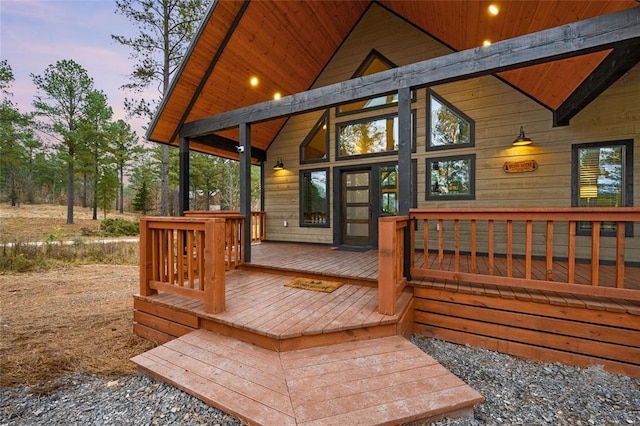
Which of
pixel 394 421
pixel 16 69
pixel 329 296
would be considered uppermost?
pixel 16 69

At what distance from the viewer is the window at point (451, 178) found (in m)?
5.21

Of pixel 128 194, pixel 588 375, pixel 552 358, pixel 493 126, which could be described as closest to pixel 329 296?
pixel 552 358

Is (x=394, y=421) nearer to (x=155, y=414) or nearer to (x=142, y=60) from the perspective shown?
(x=155, y=414)

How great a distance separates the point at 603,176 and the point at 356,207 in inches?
166

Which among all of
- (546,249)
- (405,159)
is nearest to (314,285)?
(405,159)

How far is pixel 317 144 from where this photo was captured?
680 cm

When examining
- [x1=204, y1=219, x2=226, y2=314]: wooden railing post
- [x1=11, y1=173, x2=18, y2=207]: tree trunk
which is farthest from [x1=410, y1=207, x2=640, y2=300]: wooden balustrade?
[x1=11, y1=173, x2=18, y2=207]: tree trunk

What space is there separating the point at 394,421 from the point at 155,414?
1.51 metres

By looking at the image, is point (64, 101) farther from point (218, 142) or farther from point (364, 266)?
point (364, 266)

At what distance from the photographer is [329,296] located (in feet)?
10.3

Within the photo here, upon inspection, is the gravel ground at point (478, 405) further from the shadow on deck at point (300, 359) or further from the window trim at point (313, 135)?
the window trim at point (313, 135)

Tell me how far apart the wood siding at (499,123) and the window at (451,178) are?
10 centimetres

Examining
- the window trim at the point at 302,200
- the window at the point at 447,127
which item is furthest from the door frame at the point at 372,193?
the window at the point at 447,127

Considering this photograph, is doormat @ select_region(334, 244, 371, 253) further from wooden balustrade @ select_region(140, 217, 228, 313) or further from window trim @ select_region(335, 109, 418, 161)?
wooden balustrade @ select_region(140, 217, 228, 313)
